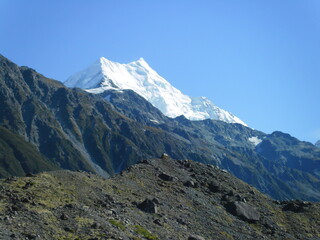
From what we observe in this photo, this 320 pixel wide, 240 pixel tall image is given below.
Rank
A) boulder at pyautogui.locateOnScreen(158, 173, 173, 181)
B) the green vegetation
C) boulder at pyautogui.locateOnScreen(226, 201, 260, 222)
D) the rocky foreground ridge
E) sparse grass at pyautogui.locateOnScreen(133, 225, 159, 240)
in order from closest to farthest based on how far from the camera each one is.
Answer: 1. the rocky foreground ridge
2. the green vegetation
3. sparse grass at pyautogui.locateOnScreen(133, 225, 159, 240)
4. boulder at pyautogui.locateOnScreen(226, 201, 260, 222)
5. boulder at pyautogui.locateOnScreen(158, 173, 173, 181)

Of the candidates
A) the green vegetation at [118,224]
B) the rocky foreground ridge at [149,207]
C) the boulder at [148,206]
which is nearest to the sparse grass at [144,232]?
the rocky foreground ridge at [149,207]

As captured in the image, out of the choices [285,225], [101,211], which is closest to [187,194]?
[285,225]

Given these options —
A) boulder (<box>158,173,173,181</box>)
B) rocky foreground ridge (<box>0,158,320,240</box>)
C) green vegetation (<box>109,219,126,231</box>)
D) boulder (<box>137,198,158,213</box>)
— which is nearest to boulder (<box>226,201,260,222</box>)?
rocky foreground ridge (<box>0,158,320,240</box>)

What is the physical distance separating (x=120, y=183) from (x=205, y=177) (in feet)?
71.4

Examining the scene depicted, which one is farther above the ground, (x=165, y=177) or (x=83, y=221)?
(x=165, y=177)

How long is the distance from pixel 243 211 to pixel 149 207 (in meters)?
19.3

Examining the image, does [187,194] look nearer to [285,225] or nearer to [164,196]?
[164,196]

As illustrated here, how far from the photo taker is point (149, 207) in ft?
172

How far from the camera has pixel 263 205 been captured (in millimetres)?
71188

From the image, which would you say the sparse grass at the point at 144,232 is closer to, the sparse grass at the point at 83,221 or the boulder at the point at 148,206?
the sparse grass at the point at 83,221

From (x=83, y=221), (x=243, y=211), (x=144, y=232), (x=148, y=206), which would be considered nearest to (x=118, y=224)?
(x=144, y=232)

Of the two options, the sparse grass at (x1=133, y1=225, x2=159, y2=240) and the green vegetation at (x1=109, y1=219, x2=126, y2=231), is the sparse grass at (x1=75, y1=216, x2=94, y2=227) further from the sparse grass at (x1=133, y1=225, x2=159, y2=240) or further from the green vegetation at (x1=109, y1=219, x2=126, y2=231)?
the sparse grass at (x1=133, y1=225, x2=159, y2=240)

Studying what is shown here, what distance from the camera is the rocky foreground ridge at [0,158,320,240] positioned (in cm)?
3788

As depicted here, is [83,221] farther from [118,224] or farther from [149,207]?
[149,207]
